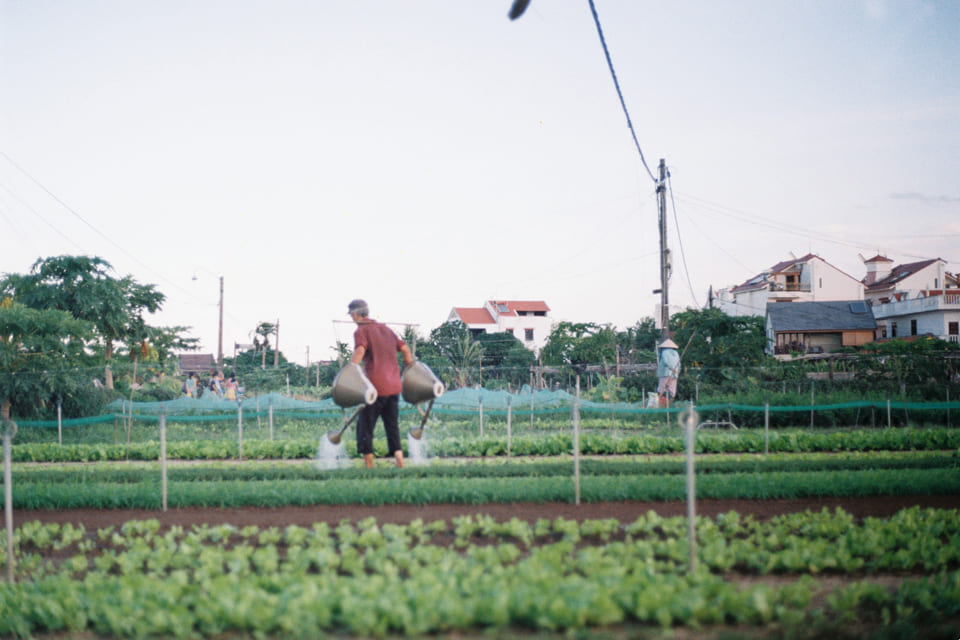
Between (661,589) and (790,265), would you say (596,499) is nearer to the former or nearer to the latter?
(661,589)

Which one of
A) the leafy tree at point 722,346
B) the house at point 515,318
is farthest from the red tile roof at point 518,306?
the leafy tree at point 722,346

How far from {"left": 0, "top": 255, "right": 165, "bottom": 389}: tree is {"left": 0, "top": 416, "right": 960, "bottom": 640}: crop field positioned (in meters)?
18.1

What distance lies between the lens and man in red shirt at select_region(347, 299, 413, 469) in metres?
10.1

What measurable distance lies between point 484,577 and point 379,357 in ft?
19.0

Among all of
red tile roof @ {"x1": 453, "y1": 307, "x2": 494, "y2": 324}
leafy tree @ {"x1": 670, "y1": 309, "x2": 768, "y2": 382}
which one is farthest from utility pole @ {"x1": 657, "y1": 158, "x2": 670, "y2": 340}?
red tile roof @ {"x1": 453, "y1": 307, "x2": 494, "y2": 324}

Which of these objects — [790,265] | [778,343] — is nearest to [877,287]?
[790,265]

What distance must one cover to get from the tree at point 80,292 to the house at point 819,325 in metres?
42.5

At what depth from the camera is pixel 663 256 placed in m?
22.6

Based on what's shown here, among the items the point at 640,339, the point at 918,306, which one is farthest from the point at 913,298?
the point at 640,339

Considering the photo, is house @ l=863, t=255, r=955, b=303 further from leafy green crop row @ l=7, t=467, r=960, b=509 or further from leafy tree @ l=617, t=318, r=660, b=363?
leafy green crop row @ l=7, t=467, r=960, b=509

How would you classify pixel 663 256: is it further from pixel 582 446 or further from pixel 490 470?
pixel 490 470

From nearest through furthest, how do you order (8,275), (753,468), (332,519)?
(332,519), (753,468), (8,275)

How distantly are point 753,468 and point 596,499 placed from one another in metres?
3.49

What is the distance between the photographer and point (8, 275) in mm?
28297
